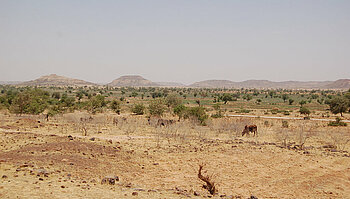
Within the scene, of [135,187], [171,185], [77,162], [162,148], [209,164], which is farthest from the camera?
[162,148]

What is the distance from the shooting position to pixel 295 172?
14570 millimetres

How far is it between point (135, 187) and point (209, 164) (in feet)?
17.4

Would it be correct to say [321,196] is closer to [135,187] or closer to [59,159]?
[135,187]

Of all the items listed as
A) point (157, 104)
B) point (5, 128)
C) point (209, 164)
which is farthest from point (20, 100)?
point (209, 164)

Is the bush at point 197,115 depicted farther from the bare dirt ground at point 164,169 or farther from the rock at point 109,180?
the rock at point 109,180

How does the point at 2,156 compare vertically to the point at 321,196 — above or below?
above

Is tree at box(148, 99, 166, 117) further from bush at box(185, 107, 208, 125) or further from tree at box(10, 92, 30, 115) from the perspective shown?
tree at box(10, 92, 30, 115)

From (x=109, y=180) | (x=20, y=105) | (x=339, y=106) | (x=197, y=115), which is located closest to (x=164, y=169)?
(x=109, y=180)

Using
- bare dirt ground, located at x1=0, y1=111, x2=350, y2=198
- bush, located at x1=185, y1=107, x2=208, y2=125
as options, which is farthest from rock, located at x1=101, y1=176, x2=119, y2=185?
bush, located at x1=185, y1=107, x2=208, y2=125

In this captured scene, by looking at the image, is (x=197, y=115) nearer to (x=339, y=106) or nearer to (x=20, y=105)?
(x=20, y=105)

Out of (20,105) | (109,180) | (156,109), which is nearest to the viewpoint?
(109,180)

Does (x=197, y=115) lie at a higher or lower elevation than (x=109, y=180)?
higher

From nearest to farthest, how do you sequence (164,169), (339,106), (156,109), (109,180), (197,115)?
(109,180)
(164,169)
(197,115)
(156,109)
(339,106)

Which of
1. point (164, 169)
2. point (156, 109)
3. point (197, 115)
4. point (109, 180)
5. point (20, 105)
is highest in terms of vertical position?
point (20, 105)
